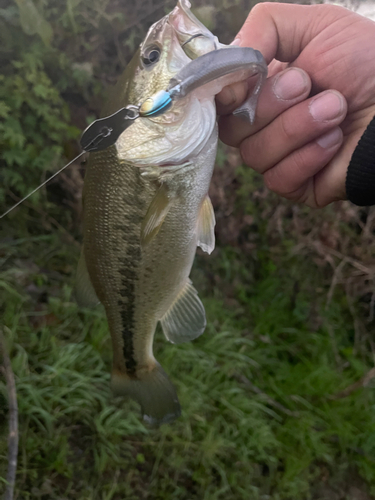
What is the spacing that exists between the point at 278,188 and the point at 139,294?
0.73 meters

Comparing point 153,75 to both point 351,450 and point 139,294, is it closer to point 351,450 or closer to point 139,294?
point 139,294

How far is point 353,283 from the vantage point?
2754 millimetres

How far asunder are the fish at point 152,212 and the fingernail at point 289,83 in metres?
0.28

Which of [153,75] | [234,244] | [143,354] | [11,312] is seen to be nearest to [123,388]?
[143,354]

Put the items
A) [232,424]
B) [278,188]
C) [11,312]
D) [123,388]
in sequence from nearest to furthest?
[278,188] < [123,388] < [11,312] < [232,424]

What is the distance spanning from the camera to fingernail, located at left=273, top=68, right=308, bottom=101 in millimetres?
1070

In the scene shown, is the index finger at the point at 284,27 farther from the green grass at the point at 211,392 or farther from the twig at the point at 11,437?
the twig at the point at 11,437

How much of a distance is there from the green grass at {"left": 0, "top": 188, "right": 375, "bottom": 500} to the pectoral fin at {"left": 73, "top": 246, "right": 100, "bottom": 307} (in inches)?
34.4

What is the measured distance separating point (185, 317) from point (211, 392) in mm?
1150

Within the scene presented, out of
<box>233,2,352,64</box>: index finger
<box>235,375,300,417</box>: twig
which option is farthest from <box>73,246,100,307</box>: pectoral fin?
<box>235,375,300,417</box>: twig

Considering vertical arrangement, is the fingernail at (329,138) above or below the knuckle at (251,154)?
below

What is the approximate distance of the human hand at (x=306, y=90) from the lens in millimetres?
1092

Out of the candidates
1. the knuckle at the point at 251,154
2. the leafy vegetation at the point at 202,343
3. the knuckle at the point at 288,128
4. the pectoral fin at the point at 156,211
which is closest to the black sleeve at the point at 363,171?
the knuckle at the point at 288,128

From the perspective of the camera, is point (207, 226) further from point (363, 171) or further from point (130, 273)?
point (363, 171)
